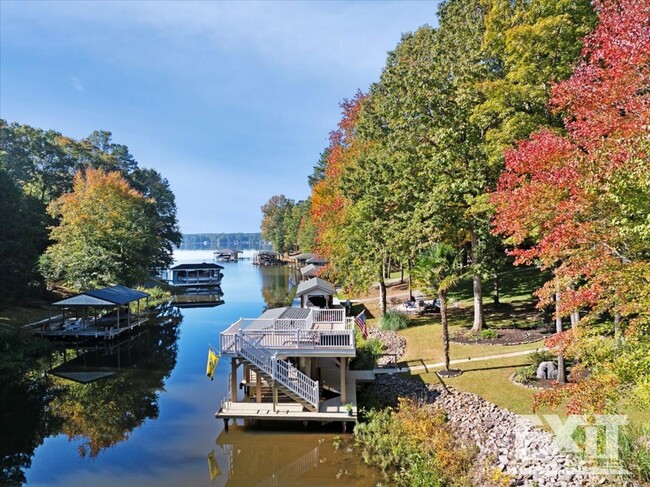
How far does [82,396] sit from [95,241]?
2357 cm

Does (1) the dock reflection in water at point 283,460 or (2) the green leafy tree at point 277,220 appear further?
(2) the green leafy tree at point 277,220

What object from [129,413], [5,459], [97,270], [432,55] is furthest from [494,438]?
[97,270]

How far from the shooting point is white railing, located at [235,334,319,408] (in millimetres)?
15617

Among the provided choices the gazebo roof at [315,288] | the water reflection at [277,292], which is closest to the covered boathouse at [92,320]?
the gazebo roof at [315,288]

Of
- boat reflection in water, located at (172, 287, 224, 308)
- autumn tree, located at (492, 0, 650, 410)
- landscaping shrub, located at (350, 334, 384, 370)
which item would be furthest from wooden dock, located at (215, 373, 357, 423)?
boat reflection in water, located at (172, 287, 224, 308)

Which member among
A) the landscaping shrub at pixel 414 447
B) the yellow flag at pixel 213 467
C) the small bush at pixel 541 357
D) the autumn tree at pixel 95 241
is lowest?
the yellow flag at pixel 213 467

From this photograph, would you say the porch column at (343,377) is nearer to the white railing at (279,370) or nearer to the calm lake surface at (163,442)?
the white railing at (279,370)

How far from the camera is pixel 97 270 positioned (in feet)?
130

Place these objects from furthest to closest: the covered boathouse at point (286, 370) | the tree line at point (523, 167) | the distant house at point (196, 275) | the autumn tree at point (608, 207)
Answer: the distant house at point (196, 275)
the covered boathouse at point (286, 370)
the tree line at point (523, 167)
the autumn tree at point (608, 207)

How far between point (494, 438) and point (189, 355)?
19998 mm

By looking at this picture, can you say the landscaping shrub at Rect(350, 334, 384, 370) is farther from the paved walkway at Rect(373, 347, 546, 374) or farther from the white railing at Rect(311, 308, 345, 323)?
the white railing at Rect(311, 308, 345, 323)

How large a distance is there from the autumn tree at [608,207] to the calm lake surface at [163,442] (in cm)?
720

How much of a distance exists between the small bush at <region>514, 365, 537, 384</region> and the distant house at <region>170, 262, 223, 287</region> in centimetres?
5257

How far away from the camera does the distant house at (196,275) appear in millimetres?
63750
